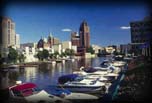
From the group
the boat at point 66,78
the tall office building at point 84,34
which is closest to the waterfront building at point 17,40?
the boat at point 66,78

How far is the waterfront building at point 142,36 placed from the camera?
20.3ft

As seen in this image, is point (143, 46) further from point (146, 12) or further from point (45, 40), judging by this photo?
point (45, 40)

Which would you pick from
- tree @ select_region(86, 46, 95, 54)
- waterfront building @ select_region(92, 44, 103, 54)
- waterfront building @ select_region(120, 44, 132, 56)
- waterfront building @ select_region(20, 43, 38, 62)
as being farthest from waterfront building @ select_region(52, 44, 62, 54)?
waterfront building @ select_region(120, 44, 132, 56)

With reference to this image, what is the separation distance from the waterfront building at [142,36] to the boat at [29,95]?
1519 mm

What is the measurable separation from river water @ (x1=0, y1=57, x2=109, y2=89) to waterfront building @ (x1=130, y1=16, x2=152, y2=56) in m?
0.65

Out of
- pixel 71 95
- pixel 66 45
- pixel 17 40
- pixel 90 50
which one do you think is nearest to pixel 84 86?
pixel 71 95

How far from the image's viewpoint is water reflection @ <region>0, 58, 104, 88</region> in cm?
643

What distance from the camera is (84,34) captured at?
6.55 meters

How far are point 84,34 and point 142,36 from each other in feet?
3.21

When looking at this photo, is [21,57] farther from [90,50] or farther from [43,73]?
[90,50]

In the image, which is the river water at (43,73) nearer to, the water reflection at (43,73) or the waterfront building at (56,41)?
the water reflection at (43,73)

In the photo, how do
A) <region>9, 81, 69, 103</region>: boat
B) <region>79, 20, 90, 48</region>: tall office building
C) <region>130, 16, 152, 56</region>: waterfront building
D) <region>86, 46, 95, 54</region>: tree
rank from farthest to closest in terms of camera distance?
<region>86, 46, 95, 54</region>: tree < <region>79, 20, 90, 48</region>: tall office building < <region>9, 81, 69, 103</region>: boat < <region>130, 16, 152, 56</region>: waterfront building

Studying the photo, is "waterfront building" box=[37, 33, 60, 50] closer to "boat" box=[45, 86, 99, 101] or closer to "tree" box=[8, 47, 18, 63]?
"tree" box=[8, 47, 18, 63]

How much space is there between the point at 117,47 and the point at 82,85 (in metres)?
0.90
